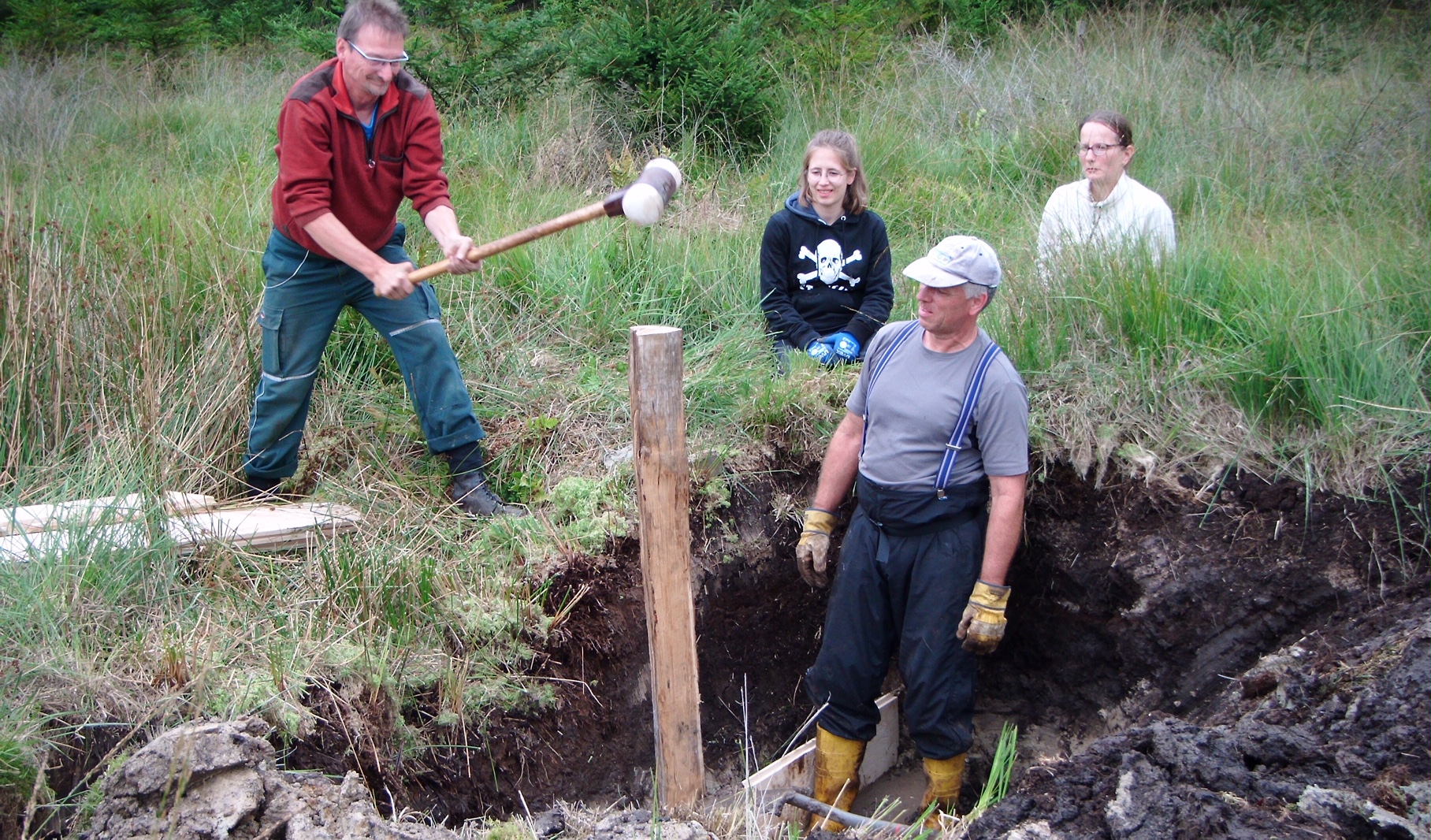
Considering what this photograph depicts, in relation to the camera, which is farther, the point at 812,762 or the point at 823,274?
the point at 823,274

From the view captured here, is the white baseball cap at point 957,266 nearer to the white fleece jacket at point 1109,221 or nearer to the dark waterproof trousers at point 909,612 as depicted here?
the dark waterproof trousers at point 909,612

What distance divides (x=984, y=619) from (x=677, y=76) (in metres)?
5.31

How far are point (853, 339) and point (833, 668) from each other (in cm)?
165

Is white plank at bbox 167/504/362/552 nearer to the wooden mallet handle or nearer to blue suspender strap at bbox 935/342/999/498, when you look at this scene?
the wooden mallet handle

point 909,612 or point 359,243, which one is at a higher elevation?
point 359,243

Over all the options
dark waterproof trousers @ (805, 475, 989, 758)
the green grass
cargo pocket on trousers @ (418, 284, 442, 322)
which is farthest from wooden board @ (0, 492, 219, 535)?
dark waterproof trousers @ (805, 475, 989, 758)

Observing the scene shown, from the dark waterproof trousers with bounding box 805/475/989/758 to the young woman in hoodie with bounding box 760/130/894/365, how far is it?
119 cm

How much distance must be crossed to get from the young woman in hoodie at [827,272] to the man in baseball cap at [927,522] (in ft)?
3.20

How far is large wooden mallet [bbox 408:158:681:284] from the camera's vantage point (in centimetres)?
275

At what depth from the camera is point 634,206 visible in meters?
2.75

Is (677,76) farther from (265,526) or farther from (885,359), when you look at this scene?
(265,526)

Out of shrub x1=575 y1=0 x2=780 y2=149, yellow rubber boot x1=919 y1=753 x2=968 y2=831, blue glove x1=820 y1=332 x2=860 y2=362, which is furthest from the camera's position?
shrub x1=575 y1=0 x2=780 y2=149

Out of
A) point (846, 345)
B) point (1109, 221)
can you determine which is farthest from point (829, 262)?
point (1109, 221)

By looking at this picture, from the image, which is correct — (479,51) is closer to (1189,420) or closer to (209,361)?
(209,361)
